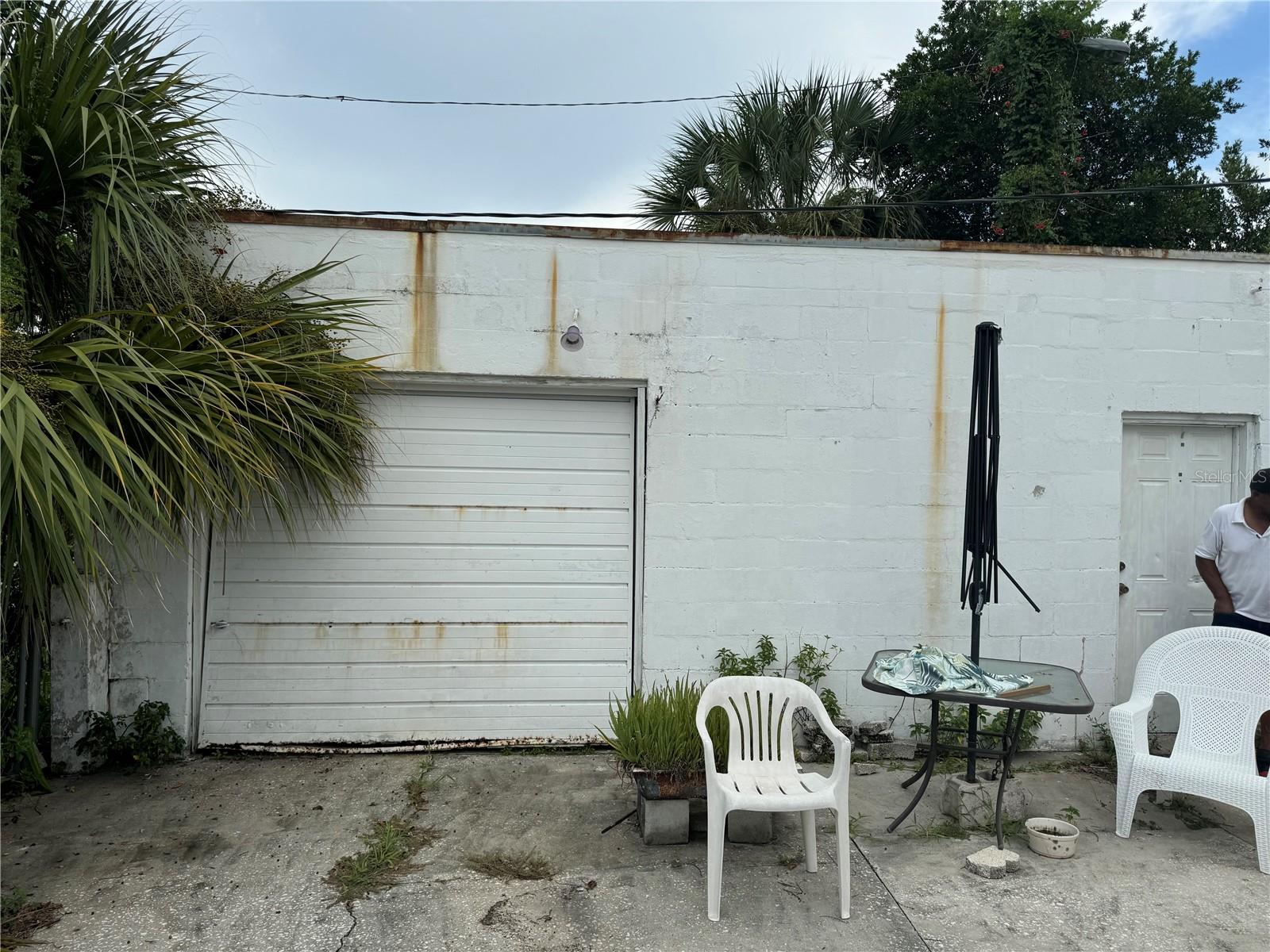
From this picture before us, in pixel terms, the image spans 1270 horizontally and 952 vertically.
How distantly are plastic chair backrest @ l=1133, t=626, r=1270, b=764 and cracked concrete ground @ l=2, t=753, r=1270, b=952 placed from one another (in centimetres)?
46

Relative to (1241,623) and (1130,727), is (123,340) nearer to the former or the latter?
(1130,727)

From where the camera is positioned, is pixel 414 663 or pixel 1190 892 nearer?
pixel 1190 892

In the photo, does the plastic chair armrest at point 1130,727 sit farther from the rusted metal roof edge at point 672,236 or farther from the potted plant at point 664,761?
the rusted metal roof edge at point 672,236

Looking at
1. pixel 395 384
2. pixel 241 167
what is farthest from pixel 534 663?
pixel 241 167

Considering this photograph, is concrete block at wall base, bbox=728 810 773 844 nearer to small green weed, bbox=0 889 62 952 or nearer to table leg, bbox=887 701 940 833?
table leg, bbox=887 701 940 833

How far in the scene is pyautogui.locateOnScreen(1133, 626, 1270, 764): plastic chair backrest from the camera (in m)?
4.10

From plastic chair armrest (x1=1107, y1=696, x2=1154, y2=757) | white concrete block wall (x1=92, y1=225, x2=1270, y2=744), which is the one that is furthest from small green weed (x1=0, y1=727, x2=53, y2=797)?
plastic chair armrest (x1=1107, y1=696, x2=1154, y2=757)

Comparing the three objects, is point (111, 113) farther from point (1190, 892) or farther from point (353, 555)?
point (1190, 892)

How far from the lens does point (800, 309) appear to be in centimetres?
534

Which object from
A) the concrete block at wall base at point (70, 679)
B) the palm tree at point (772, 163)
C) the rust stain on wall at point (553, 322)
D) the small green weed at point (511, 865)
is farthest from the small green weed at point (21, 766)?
the palm tree at point (772, 163)

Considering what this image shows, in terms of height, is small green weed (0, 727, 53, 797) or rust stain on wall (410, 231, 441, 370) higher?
rust stain on wall (410, 231, 441, 370)

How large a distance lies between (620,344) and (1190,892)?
381cm

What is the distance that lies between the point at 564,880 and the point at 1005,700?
1.99 metres

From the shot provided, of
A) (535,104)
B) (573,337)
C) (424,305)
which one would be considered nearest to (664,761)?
(573,337)
